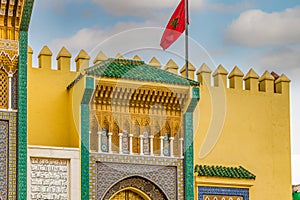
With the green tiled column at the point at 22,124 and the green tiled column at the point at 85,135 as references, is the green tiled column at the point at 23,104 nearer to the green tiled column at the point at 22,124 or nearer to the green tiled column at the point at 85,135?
the green tiled column at the point at 22,124

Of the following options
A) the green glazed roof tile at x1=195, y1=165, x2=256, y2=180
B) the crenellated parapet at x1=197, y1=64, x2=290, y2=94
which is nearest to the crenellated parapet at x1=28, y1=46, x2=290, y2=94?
the crenellated parapet at x1=197, y1=64, x2=290, y2=94

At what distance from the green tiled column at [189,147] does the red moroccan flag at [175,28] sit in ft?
5.28

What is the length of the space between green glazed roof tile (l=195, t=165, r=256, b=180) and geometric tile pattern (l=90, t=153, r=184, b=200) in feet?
1.80

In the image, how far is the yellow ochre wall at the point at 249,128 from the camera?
1877 cm

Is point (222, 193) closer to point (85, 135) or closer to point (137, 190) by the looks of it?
point (137, 190)

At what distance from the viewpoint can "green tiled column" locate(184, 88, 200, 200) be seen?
17391 millimetres

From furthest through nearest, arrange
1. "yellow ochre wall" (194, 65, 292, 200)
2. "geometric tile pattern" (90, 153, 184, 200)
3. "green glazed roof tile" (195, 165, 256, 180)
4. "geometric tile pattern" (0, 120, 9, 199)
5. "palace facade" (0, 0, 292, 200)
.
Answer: "yellow ochre wall" (194, 65, 292, 200), "green glazed roof tile" (195, 165, 256, 180), "geometric tile pattern" (90, 153, 184, 200), "palace facade" (0, 0, 292, 200), "geometric tile pattern" (0, 120, 9, 199)

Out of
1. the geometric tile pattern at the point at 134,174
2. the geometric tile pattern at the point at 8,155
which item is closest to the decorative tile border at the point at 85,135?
the geometric tile pattern at the point at 134,174

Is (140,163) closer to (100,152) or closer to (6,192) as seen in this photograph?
(100,152)

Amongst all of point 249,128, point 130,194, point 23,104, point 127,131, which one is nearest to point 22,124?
point 23,104

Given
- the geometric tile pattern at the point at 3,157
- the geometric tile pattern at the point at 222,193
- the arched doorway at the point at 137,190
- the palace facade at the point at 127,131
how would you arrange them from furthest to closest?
the geometric tile pattern at the point at 222,193, the arched doorway at the point at 137,190, the palace facade at the point at 127,131, the geometric tile pattern at the point at 3,157

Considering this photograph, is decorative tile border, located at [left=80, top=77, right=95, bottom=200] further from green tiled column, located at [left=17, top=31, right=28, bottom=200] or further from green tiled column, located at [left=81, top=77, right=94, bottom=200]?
green tiled column, located at [left=17, top=31, right=28, bottom=200]

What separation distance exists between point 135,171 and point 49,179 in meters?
1.70

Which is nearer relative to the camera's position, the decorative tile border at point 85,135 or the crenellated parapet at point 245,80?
the decorative tile border at point 85,135
